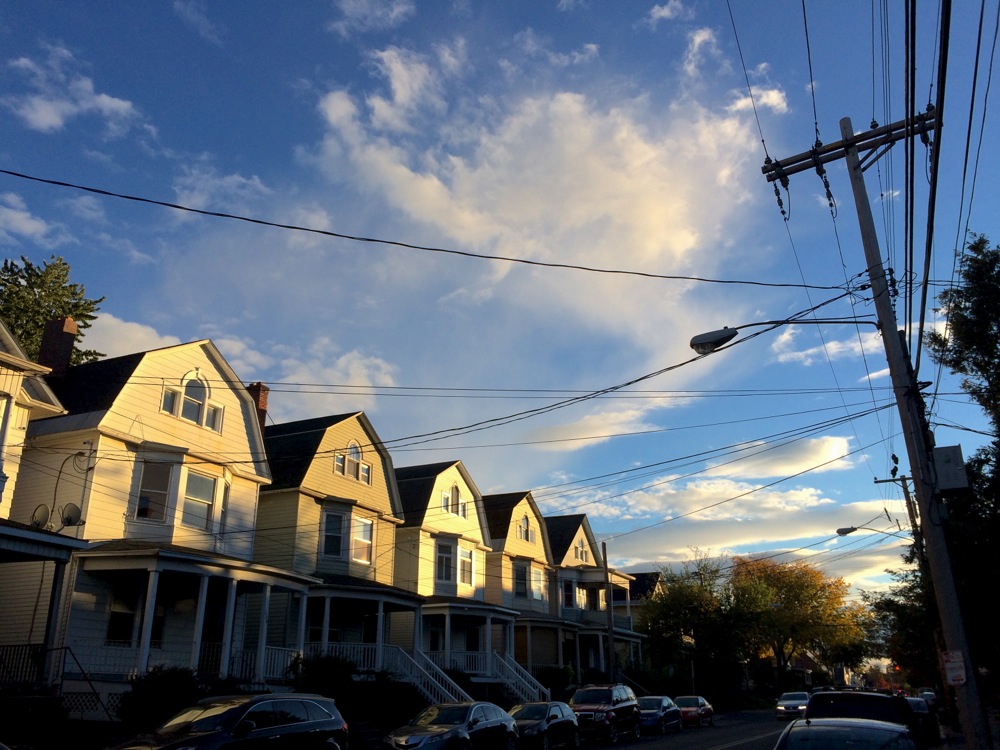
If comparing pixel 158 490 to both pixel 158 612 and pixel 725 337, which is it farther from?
pixel 725 337

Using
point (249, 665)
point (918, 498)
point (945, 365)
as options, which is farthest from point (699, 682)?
point (918, 498)

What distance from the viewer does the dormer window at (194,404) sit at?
25.1 m

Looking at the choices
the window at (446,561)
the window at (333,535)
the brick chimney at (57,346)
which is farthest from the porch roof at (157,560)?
the window at (446,561)

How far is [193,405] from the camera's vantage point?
26.0 m

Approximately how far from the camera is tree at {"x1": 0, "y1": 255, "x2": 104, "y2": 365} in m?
44.1

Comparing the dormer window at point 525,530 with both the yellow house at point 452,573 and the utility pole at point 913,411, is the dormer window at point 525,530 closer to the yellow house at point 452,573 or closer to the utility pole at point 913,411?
the yellow house at point 452,573

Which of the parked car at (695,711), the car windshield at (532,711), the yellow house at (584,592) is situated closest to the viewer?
the car windshield at (532,711)

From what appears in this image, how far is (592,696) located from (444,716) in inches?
428

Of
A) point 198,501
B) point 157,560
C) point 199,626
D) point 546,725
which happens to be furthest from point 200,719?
point 198,501

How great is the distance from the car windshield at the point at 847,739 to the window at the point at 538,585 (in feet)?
116

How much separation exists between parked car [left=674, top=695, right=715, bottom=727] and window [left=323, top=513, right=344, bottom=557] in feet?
53.9

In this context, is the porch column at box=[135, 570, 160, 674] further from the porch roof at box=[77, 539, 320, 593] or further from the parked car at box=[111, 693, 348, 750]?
the parked car at box=[111, 693, 348, 750]

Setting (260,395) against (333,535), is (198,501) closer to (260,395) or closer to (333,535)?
(333,535)

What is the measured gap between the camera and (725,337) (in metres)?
13.4
